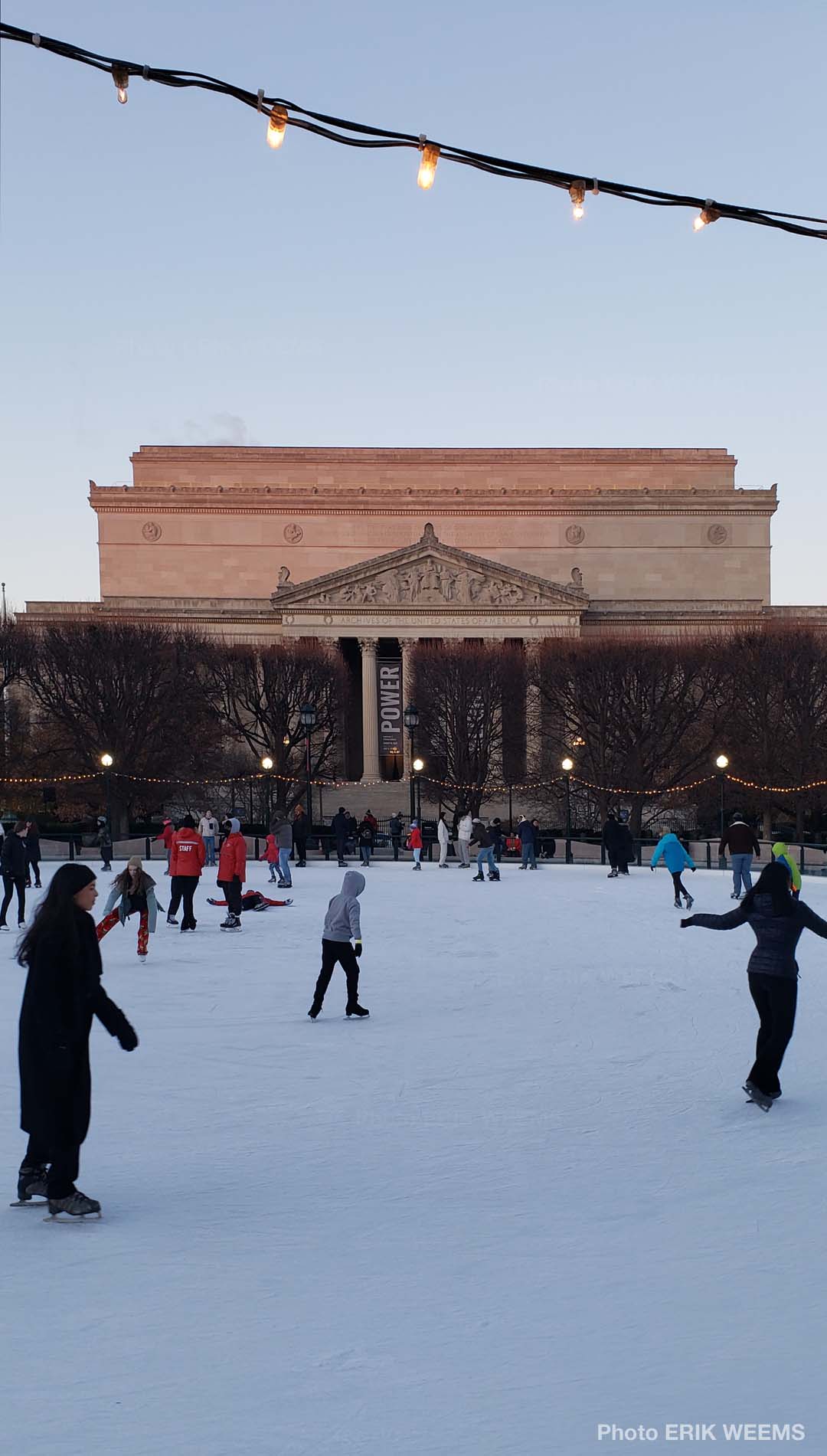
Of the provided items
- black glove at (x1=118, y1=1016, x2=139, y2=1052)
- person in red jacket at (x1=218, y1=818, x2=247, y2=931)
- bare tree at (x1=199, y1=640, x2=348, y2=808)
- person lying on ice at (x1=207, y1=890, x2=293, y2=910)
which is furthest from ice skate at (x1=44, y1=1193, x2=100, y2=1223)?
bare tree at (x1=199, y1=640, x2=348, y2=808)

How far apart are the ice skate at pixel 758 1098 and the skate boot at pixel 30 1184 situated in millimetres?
4121

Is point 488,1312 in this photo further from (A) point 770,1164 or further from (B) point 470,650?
(B) point 470,650


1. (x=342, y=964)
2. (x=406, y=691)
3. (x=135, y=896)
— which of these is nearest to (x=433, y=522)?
(x=406, y=691)

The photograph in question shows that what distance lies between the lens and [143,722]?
4706 centimetres

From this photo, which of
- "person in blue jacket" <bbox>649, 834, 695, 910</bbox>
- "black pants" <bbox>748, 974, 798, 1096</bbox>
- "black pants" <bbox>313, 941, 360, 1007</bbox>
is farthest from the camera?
"person in blue jacket" <bbox>649, 834, 695, 910</bbox>

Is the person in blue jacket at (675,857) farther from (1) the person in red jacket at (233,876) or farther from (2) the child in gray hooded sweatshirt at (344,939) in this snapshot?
(2) the child in gray hooded sweatshirt at (344,939)

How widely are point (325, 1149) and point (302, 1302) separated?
2.19 m

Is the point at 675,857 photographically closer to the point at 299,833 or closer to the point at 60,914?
the point at 299,833

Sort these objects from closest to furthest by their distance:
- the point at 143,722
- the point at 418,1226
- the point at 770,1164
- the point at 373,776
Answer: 1. the point at 418,1226
2. the point at 770,1164
3. the point at 143,722
4. the point at 373,776

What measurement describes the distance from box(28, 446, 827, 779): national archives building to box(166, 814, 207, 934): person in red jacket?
167 ft

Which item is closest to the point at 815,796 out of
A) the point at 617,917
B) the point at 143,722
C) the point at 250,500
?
the point at 143,722

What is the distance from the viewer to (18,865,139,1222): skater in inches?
240

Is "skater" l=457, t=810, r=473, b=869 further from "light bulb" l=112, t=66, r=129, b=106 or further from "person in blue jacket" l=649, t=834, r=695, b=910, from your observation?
"light bulb" l=112, t=66, r=129, b=106

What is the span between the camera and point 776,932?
822cm
